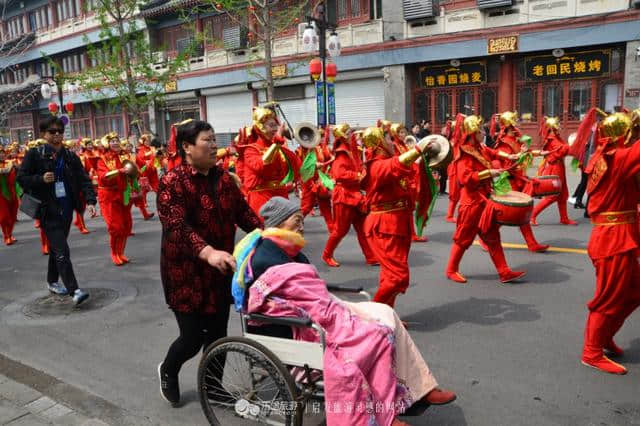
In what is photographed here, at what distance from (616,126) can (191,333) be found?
312cm

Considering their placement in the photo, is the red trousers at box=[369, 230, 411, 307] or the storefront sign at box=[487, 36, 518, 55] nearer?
the red trousers at box=[369, 230, 411, 307]

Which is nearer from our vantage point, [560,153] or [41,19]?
[560,153]

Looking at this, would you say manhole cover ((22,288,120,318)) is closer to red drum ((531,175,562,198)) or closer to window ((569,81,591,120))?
red drum ((531,175,562,198))

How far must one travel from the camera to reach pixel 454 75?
20.7 m

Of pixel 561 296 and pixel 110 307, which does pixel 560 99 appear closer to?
pixel 561 296

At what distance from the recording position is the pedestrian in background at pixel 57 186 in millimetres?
5648

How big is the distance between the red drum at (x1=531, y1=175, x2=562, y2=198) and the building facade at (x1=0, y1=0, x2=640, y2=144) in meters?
6.25

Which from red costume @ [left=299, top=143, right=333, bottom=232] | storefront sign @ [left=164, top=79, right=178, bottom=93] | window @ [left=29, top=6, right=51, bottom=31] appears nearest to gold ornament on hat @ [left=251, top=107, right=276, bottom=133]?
red costume @ [left=299, top=143, right=333, bottom=232]

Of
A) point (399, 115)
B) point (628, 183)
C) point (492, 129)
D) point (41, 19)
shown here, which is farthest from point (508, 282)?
point (41, 19)

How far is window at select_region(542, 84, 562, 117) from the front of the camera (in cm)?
1894

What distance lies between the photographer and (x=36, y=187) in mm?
5707

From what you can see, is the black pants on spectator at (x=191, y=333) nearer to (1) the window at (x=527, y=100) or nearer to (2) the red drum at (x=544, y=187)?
(2) the red drum at (x=544, y=187)

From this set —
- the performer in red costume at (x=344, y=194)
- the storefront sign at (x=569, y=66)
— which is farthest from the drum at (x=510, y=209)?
the storefront sign at (x=569, y=66)

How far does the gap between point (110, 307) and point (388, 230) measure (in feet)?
10.3
